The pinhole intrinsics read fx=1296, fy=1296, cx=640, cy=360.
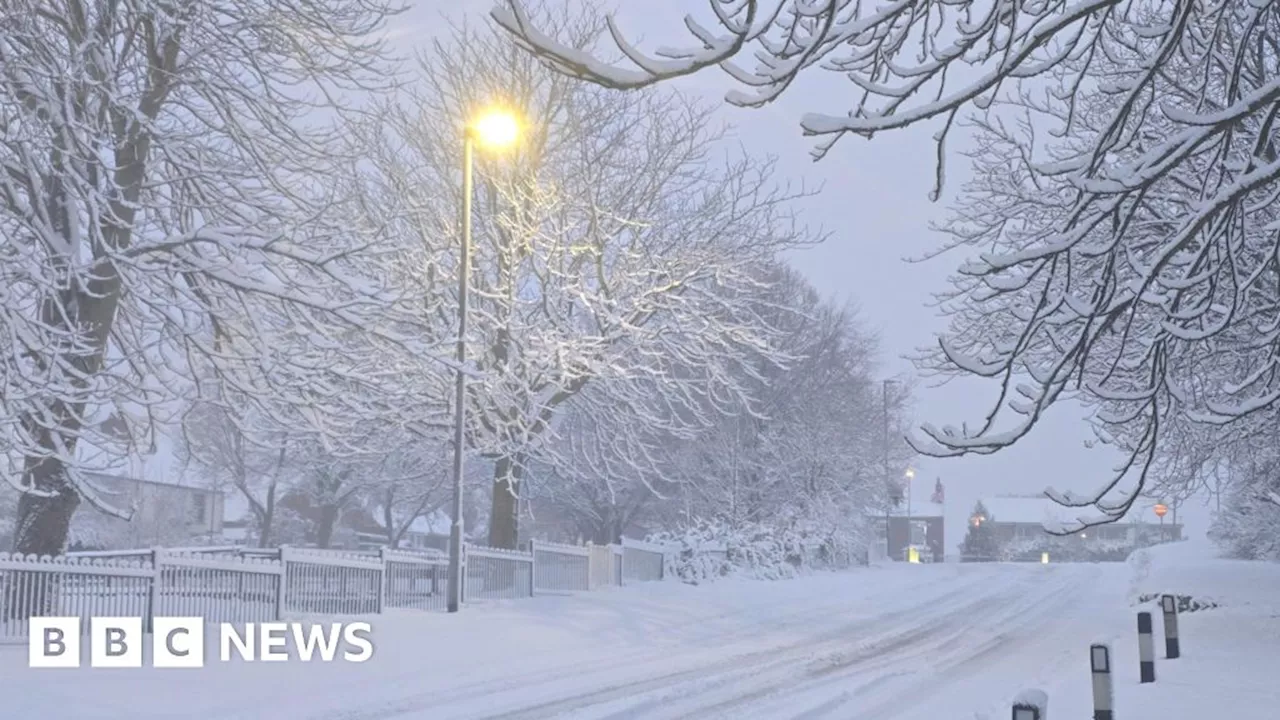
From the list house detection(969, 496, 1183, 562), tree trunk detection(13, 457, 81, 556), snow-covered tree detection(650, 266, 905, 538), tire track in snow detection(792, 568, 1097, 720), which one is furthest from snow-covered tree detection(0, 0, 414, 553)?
house detection(969, 496, 1183, 562)

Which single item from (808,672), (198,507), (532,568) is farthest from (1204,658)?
(198,507)

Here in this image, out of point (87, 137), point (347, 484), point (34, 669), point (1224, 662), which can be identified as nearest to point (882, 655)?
point (1224, 662)

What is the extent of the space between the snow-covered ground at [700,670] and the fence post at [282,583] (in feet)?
4.32

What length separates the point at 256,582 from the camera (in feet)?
56.4

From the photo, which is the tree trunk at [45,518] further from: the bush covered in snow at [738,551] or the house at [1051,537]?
the house at [1051,537]

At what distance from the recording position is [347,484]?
182ft

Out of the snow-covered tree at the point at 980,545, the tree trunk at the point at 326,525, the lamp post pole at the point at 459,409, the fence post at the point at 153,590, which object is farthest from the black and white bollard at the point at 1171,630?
the snow-covered tree at the point at 980,545

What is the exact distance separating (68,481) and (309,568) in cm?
437

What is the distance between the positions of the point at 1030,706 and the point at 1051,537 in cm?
6238

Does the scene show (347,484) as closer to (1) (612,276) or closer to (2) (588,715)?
(1) (612,276)

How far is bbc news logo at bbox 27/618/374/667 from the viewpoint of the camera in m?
13.4

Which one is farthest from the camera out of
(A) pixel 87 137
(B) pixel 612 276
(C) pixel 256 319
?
(B) pixel 612 276

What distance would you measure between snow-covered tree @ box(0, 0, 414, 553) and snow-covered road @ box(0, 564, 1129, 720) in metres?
3.03

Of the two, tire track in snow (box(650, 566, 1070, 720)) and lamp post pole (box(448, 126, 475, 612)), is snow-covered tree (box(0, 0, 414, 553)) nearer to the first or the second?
lamp post pole (box(448, 126, 475, 612))
